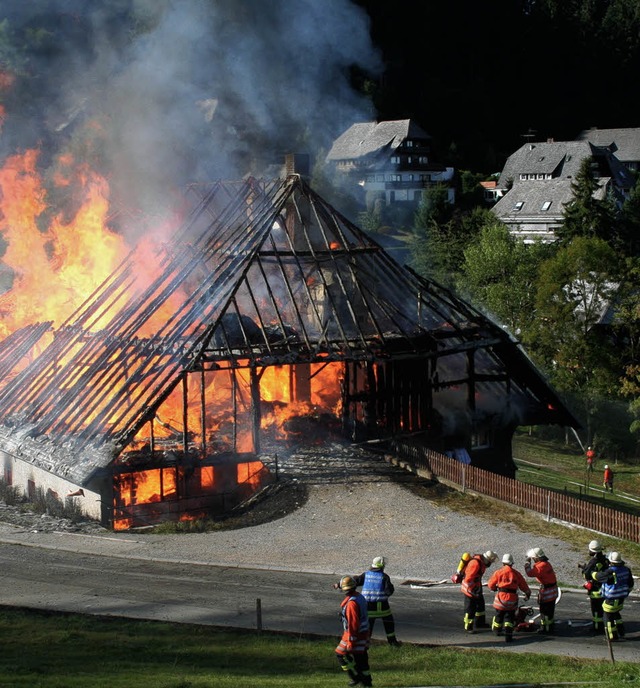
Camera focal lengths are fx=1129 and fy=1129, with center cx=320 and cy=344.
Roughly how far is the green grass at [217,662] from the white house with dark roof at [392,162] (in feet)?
271

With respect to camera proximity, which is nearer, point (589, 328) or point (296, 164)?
point (296, 164)

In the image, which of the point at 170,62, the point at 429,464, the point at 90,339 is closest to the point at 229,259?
the point at 90,339

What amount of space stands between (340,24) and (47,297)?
67058 mm

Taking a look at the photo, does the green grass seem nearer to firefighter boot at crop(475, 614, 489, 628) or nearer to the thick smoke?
firefighter boot at crop(475, 614, 489, 628)

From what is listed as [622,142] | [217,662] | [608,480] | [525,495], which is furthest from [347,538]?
[622,142]

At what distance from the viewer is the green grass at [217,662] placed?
1611 cm

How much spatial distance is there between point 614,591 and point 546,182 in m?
78.2

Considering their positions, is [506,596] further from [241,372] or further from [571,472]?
[571,472]

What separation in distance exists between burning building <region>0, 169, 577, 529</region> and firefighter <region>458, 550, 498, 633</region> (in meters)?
12.7

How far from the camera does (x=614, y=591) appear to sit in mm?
18594

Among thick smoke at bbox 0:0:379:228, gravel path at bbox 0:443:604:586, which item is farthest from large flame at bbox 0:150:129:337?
thick smoke at bbox 0:0:379:228

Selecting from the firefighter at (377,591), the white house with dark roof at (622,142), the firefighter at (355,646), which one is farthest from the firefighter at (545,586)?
the white house with dark roof at (622,142)

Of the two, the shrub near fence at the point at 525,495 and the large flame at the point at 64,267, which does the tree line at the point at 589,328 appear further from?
the large flame at the point at 64,267

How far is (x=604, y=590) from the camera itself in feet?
61.4
